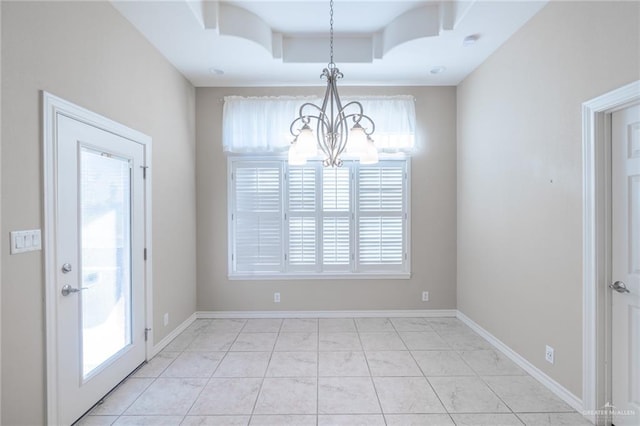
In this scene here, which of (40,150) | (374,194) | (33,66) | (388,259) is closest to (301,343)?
(388,259)

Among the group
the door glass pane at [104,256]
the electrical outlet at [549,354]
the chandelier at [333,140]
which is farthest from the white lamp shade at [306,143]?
the electrical outlet at [549,354]

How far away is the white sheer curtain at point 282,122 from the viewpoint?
12.7 ft

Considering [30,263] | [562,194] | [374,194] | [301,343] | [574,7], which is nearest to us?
[30,263]

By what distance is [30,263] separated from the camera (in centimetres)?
168

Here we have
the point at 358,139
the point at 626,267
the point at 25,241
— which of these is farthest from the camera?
the point at 358,139

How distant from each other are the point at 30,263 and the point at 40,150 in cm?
63

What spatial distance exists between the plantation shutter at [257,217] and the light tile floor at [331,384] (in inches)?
35.1

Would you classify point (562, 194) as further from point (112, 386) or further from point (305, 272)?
point (112, 386)

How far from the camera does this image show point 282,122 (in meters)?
3.86

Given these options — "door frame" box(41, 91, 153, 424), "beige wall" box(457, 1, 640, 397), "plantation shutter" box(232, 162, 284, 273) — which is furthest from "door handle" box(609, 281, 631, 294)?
"door frame" box(41, 91, 153, 424)

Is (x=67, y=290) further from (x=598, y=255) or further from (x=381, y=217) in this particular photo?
(x=598, y=255)

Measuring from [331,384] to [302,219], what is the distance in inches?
79.3

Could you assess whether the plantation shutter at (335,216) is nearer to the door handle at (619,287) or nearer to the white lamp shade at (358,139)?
the white lamp shade at (358,139)

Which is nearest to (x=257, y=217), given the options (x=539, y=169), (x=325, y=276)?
(x=325, y=276)
